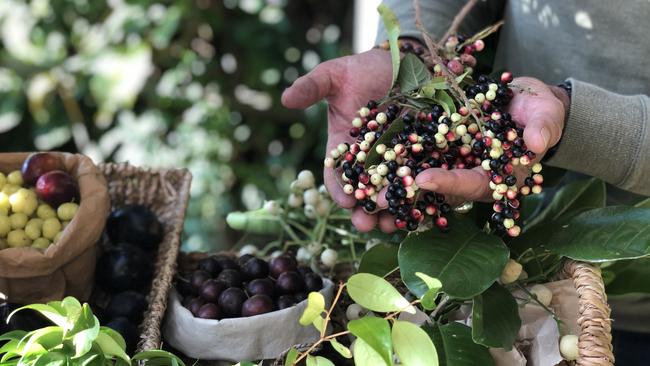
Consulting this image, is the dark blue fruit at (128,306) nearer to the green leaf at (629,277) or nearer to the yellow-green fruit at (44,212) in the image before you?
the yellow-green fruit at (44,212)

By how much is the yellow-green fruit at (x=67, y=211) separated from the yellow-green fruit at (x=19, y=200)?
4 centimetres

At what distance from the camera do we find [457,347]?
793 mm

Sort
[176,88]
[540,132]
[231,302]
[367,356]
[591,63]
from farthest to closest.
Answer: [176,88], [591,63], [231,302], [540,132], [367,356]

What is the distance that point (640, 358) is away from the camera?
1.14 metres

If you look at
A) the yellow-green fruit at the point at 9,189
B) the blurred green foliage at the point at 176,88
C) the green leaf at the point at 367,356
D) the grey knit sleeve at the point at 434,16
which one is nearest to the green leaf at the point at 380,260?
the green leaf at the point at 367,356

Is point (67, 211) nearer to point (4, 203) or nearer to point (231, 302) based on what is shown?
point (4, 203)

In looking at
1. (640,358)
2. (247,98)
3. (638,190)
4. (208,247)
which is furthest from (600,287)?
(247,98)

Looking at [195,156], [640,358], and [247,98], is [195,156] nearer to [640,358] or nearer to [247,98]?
[247,98]

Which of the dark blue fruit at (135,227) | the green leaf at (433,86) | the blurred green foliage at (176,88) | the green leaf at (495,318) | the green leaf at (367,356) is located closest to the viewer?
the green leaf at (367,356)

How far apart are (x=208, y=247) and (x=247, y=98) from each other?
0.57m

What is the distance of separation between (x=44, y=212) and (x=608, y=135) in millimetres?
736

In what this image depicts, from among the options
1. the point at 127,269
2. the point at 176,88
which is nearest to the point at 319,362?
the point at 127,269

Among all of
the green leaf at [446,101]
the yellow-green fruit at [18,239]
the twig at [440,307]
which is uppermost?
the green leaf at [446,101]

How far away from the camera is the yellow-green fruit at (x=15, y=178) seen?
0.97m
